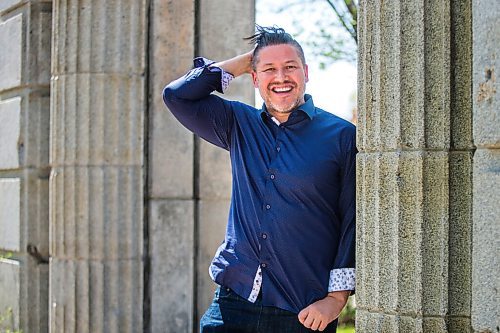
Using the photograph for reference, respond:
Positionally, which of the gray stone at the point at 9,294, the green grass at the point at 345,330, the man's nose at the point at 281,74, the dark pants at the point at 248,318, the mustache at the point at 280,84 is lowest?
the green grass at the point at 345,330

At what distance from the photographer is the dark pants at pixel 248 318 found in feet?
12.0

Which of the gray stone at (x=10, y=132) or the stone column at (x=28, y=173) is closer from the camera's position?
the stone column at (x=28, y=173)

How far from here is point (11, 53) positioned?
7.00 metres

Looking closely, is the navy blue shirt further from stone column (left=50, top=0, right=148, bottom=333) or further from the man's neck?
stone column (left=50, top=0, right=148, bottom=333)

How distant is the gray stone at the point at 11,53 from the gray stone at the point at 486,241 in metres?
4.77

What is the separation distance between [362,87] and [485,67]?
1.53ft

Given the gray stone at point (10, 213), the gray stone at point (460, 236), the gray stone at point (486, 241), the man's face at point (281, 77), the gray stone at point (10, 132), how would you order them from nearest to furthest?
1. the gray stone at point (486, 241)
2. the gray stone at point (460, 236)
3. the man's face at point (281, 77)
4. the gray stone at point (10, 213)
5. the gray stone at point (10, 132)

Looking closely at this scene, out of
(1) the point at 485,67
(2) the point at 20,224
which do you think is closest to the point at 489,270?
(1) the point at 485,67

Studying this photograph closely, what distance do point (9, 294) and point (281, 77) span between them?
13.2ft

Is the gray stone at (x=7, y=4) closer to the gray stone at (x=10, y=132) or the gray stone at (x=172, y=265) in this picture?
the gray stone at (x=10, y=132)

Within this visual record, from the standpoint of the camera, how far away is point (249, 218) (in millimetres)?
3756

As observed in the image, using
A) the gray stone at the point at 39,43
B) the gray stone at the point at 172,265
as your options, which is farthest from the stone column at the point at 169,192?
the gray stone at the point at 39,43

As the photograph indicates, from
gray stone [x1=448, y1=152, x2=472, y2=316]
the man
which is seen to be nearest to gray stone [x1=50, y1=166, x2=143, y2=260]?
the man

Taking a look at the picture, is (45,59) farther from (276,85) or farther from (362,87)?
(362,87)
